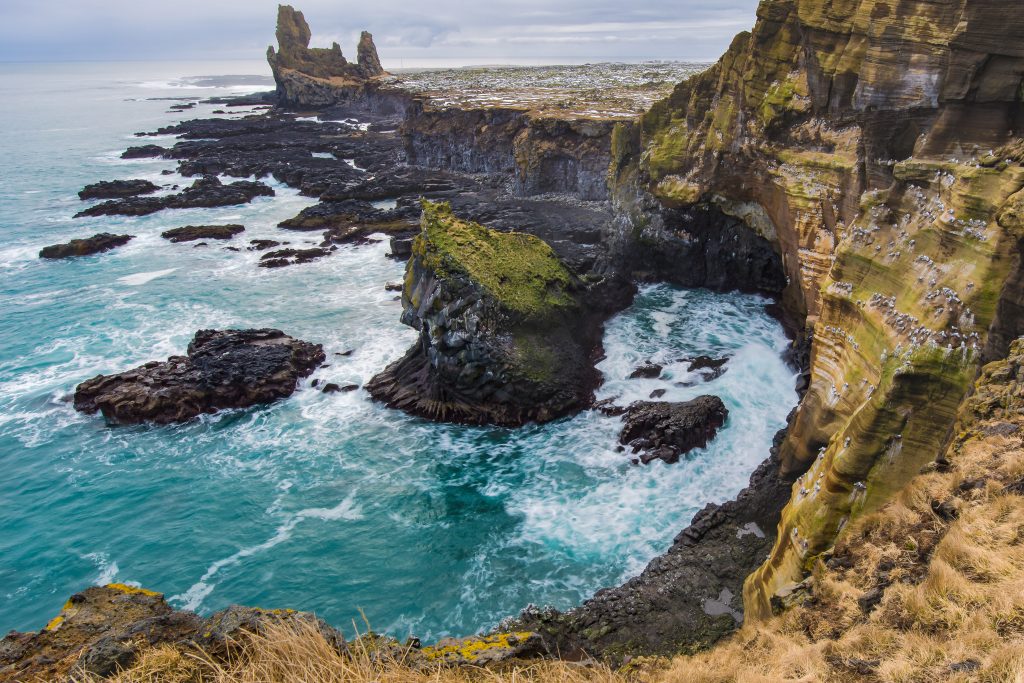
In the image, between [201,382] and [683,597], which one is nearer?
[683,597]

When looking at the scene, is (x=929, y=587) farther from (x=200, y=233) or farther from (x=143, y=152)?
(x=143, y=152)

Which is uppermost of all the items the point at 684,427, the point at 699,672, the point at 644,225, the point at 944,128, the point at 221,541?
the point at 944,128

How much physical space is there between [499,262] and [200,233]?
110 ft

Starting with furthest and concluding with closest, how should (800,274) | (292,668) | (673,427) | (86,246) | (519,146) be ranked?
1. (519,146)
2. (86,246)
3. (800,274)
4. (673,427)
5. (292,668)

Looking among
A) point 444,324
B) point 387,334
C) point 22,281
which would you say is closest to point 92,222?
point 22,281

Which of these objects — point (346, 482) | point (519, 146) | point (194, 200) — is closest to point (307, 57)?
point (194, 200)

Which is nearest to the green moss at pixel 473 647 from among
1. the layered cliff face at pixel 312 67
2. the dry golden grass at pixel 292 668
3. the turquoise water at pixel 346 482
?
the dry golden grass at pixel 292 668

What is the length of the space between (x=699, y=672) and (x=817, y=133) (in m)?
19.3

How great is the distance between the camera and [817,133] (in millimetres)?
21297

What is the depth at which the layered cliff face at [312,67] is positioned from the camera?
119000 mm

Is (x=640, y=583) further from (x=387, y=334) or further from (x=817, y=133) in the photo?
(x=387, y=334)

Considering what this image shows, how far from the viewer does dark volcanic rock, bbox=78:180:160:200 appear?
61188mm

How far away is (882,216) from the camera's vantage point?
49.4 feet

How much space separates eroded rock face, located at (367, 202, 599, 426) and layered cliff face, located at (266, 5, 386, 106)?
101400 millimetres
